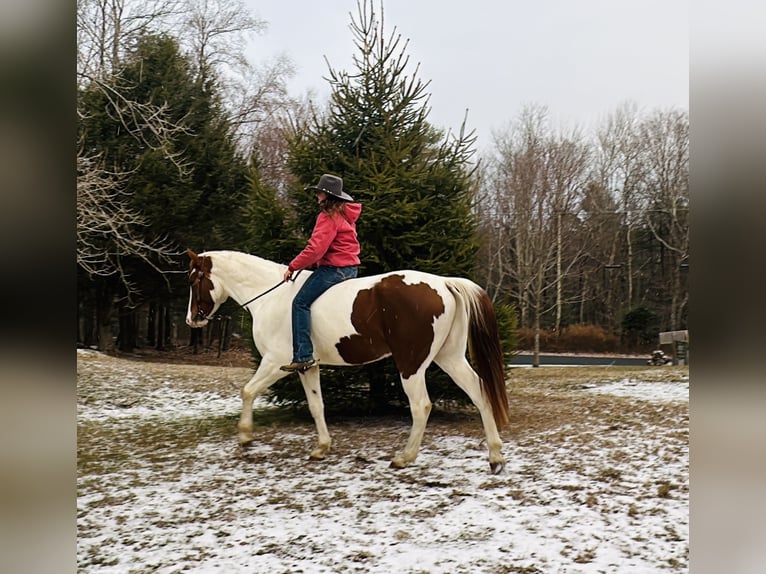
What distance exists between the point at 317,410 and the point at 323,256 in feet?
4.03

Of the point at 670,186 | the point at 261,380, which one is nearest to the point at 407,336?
the point at 261,380

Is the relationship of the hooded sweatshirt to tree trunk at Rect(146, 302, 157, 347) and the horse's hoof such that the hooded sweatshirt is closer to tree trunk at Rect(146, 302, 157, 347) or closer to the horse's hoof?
the horse's hoof

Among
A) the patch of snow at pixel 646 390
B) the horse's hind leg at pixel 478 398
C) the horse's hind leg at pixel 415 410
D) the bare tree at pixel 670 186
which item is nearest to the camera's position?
the horse's hind leg at pixel 478 398

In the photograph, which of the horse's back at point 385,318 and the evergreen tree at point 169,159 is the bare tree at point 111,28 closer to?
the evergreen tree at point 169,159

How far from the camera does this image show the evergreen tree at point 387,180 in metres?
4.95

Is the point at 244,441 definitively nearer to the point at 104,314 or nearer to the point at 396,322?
the point at 396,322

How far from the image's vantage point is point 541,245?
11.8 meters

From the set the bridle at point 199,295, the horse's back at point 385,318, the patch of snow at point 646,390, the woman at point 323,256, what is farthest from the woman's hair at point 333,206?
the patch of snow at point 646,390

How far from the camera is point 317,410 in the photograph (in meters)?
4.03

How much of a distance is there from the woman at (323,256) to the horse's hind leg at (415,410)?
2.56 ft

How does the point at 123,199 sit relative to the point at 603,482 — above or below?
above
